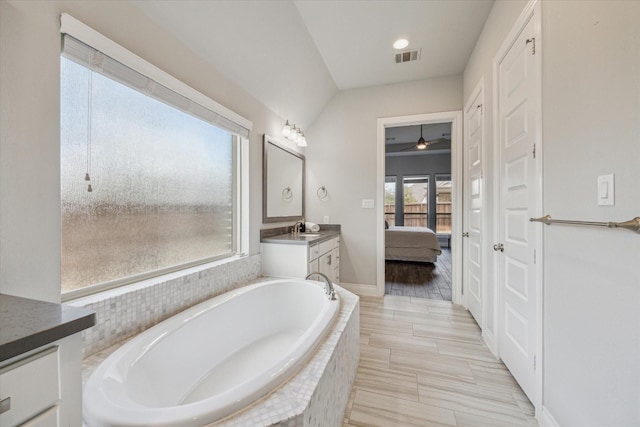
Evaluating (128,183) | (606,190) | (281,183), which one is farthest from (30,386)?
(281,183)

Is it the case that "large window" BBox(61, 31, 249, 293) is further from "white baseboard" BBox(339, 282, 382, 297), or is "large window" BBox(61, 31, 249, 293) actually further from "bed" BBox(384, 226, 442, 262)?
"bed" BBox(384, 226, 442, 262)

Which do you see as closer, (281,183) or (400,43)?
(400,43)

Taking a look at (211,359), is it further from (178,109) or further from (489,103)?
(489,103)

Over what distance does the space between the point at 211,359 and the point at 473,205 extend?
8.44ft

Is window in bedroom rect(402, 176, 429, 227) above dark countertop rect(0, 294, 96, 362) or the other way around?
above

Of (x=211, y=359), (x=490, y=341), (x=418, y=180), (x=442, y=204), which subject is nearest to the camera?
(x=211, y=359)

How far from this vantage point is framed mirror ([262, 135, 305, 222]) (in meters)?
2.56

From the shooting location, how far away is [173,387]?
4.18ft

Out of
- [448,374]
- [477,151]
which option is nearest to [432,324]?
[448,374]

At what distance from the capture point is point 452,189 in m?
3.02

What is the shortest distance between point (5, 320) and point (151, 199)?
1.10m

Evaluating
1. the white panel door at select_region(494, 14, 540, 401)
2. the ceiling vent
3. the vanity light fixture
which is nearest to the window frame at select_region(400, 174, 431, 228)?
the ceiling vent

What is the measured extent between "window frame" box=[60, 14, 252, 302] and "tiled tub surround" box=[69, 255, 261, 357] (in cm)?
4

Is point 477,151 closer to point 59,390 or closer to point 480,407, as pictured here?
point 480,407
